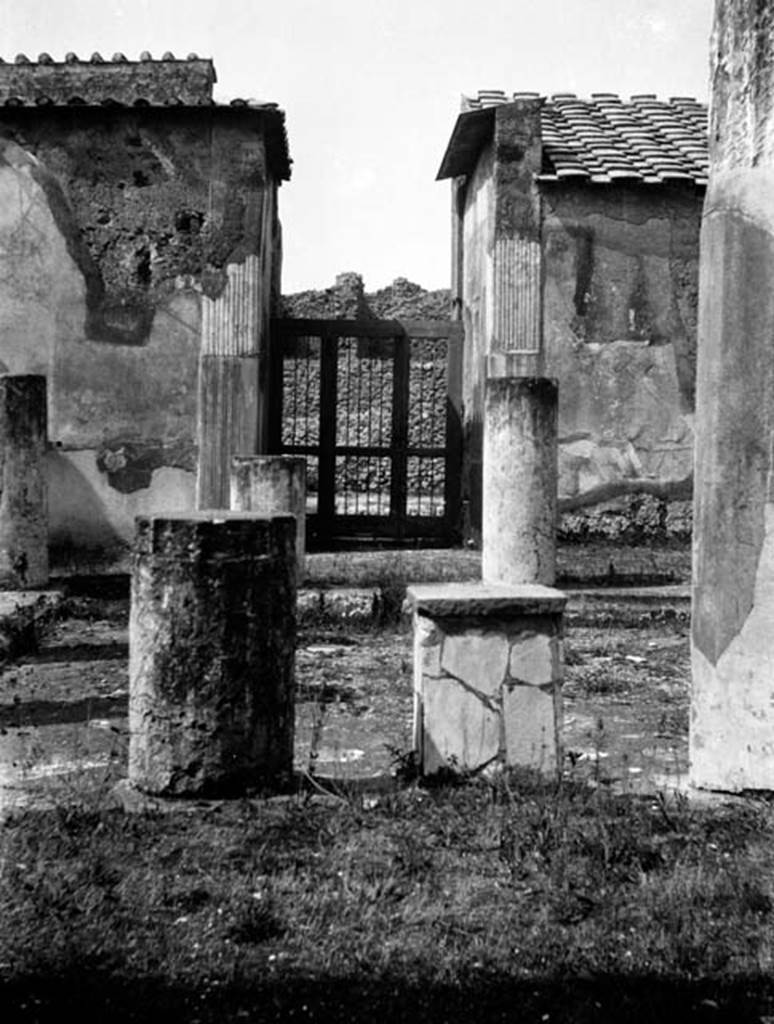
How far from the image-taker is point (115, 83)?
10.7 metres

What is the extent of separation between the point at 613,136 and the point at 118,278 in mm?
4807

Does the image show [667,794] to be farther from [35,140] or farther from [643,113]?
[643,113]

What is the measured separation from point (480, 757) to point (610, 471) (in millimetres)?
7297

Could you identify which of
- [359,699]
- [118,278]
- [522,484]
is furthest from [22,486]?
[359,699]

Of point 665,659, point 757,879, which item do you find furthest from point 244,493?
point 757,879

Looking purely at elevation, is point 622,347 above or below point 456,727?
above

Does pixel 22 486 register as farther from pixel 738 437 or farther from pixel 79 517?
pixel 738 437

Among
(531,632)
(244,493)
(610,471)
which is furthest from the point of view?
(610,471)

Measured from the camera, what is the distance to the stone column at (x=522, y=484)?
870 centimetres

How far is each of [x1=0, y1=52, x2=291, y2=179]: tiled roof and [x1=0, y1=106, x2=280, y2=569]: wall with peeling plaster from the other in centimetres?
13

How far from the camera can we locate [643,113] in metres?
12.7

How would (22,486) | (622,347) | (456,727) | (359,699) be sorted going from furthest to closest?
(622,347) → (22,486) → (359,699) → (456,727)

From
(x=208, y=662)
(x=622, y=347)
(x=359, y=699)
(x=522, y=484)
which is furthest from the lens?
(x=622, y=347)

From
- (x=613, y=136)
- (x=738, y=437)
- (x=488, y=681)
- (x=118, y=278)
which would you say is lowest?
(x=488, y=681)
